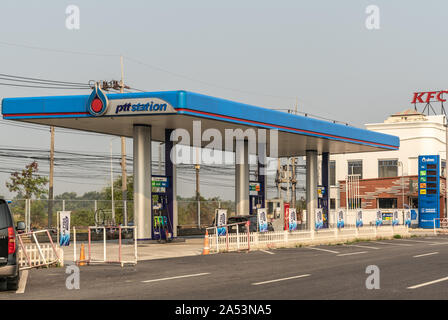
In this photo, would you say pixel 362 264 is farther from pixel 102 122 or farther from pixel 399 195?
pixel 399 195

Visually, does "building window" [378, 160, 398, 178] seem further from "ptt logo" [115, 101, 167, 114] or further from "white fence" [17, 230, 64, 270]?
"white fence" [17, 230, 64, 270]

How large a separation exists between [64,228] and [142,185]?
7161 millimetres

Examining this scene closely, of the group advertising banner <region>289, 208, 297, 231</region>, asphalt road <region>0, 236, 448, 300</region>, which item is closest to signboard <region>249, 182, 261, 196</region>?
advertising banner <region>289, 208, 297, 231</region>

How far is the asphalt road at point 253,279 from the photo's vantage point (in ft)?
42.8

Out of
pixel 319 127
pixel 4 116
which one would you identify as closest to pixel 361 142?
pixel 319 127

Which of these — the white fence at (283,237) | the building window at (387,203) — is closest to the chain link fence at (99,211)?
the white fence at (283,237)

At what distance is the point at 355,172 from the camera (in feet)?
274

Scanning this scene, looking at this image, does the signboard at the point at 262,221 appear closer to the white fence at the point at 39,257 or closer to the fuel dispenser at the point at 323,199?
the white fence at the point at 39,257

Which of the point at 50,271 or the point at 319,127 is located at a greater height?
the point at 319,127

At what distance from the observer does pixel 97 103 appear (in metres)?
27.3

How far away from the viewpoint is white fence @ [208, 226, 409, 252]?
85.5 ft

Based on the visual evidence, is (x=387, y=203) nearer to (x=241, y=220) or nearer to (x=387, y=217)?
(x=387, y=217)

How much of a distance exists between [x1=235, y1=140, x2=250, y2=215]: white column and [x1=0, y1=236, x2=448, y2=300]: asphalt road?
1460 cm

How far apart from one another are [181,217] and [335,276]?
34.8 metres
